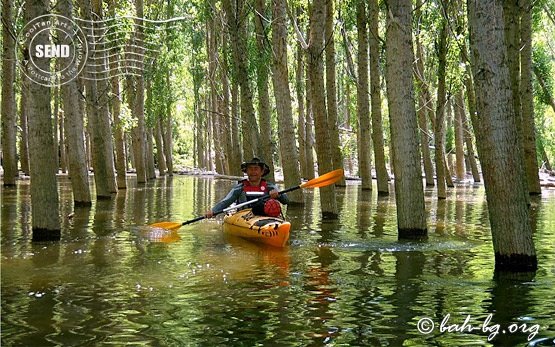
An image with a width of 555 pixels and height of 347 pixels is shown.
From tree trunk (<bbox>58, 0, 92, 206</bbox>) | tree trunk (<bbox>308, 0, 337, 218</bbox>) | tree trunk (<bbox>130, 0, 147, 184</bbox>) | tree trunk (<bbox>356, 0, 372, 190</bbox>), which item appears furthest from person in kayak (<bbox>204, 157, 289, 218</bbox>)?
tree trunk (<bbox>130, 0, 147, 184</bbox>)

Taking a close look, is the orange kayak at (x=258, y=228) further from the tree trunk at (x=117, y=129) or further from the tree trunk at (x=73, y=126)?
the tree trunk at (x=117, y=129)

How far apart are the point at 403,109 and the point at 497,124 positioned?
9.30 feet

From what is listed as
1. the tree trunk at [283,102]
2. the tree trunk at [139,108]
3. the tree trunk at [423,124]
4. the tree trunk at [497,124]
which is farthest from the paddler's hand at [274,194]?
the tree trunk at [139,108]

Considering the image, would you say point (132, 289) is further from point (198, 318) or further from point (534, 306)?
point (534, 306)

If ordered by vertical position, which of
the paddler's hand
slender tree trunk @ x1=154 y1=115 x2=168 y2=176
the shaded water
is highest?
slender tree trunk @ x1=154 y1=115 x2=168 y2=176

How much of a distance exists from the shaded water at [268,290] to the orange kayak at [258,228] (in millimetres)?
235

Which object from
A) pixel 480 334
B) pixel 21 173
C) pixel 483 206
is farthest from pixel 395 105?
pixel 21 173

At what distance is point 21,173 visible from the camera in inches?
1340

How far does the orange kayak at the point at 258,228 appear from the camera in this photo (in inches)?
422

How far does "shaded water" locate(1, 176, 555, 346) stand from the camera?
550 cm

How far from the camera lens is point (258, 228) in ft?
36.3

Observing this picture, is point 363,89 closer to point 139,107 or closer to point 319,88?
point 319,88

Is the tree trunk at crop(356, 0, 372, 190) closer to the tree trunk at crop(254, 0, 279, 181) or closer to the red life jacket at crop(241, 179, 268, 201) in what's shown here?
the tree trunk at crop(254, 0, 279, 181)

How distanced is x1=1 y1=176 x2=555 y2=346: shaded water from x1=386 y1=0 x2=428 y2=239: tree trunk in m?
0.83
